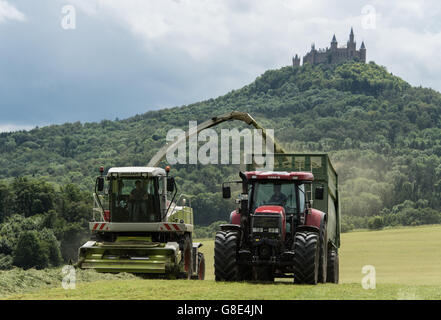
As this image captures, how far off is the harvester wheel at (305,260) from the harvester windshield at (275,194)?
4.01ft

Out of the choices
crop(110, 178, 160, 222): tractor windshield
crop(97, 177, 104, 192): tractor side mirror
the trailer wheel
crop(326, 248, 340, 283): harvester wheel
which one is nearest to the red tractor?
crop(110, 178, 160, 222): tractor windshield

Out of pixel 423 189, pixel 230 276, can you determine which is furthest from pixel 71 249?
pixel 423 189

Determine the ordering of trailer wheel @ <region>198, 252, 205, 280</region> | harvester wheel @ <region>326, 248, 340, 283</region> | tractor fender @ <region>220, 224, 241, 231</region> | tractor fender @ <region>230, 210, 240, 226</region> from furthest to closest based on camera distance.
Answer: trailer wheel @ <region>198, 252, 205, 280</region> → harvester wheel @ <region>326, 248, 340, 283</region> → tractor fender @ <region>230, 210, 240, 226</region> → tractor fender @ <region>220, 224, 241, 231</region>

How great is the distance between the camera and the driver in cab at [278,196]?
1706 centimetres

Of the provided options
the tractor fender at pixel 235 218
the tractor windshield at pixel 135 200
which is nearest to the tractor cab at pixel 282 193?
the tractor fender at pixel 235 218

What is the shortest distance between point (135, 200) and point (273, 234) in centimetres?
513

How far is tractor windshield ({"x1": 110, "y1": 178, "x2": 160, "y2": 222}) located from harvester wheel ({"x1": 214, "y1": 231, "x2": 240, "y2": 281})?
11.6ft

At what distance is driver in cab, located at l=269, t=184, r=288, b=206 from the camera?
17062 millimetres

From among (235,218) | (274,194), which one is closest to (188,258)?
(235,218)

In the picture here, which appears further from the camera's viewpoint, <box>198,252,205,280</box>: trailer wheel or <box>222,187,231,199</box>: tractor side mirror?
<box>198,252,205,280</box>: trailer wheel

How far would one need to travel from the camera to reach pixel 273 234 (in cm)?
1602

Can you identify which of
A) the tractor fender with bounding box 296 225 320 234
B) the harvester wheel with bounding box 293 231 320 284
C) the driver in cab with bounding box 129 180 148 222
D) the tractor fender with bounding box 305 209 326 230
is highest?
the driver in cab with bounding box 129 180 148 222

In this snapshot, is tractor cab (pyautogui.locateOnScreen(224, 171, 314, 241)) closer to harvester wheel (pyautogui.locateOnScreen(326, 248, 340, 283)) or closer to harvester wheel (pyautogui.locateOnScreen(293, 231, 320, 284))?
harvester wheel (pyautogui.locateOnScreen(293, 231, 320, 284))

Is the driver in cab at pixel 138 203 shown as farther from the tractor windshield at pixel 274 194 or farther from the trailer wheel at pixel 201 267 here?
the trailer wheel at pixel 201 267
